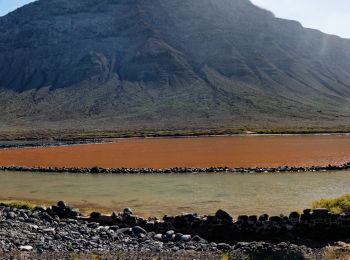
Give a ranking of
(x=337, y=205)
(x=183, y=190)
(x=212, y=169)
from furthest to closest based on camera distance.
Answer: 1. (x=212, y=169)
2. (x=183, y=190)
3. (x=337, y=205)

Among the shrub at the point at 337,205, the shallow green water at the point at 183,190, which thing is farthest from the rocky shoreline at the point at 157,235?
the shallow green water at the point at 183,190

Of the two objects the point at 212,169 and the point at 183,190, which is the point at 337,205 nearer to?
the point at 183,190

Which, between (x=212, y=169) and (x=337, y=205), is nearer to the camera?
(x=337, y=205)

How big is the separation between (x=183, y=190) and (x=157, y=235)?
1439 cm

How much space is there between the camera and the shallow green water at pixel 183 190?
26286 mm

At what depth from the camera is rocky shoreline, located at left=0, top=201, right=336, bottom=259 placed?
15.9 meters

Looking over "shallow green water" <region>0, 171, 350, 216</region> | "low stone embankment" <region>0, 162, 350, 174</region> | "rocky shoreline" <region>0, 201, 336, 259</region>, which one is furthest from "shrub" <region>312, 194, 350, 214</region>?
"low stone embankment" <region>0, 162, 350, 174</region>

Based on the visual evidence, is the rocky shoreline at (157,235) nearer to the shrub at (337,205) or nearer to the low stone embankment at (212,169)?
the shrub at (337,205)

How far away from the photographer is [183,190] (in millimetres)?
32719

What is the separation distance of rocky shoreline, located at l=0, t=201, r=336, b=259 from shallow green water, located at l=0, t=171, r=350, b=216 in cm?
462

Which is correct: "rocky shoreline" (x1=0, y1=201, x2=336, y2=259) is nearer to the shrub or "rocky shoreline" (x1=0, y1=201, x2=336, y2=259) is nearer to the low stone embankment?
the shrub

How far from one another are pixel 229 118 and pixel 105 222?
407 ft

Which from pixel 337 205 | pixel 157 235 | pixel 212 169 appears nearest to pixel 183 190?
pixel 212 169

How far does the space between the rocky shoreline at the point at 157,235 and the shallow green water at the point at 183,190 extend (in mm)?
4616
